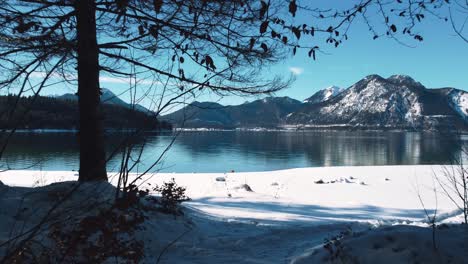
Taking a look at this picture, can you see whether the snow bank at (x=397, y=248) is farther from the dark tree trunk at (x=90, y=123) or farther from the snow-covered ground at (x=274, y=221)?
the dark tree trunk at (x=90, y=123)

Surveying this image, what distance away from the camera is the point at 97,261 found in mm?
2264

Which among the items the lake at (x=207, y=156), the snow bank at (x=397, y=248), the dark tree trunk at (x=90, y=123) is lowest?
the lake at (x=207, y=156)

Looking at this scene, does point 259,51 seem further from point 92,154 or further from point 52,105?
point 52,105

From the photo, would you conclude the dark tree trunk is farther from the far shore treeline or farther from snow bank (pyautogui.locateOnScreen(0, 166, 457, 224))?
the far shore treeline

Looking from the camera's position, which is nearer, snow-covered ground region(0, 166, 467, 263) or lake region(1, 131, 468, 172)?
snow-covered ground region(0, 166, 467, 263)

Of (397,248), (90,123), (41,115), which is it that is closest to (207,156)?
(90,123)

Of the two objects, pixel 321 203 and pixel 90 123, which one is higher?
pixel 90 123

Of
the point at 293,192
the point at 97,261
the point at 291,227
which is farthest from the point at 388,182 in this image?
the point at 97,261

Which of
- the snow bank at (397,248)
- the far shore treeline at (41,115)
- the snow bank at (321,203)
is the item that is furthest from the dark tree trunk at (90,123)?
the snow bank at (397,248)

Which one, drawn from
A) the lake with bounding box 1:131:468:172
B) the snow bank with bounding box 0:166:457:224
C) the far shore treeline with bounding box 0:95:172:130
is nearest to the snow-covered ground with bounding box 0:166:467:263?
the snow bank with bounding box 0:166:457:224

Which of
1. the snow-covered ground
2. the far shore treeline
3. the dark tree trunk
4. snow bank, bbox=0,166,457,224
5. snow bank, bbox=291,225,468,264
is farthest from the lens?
snow bank, bbox=0,166,457,224

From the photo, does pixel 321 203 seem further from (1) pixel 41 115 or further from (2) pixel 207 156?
(2) pixel 207 156

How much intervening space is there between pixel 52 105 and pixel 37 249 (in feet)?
5.55

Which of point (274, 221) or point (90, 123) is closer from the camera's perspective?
point (90, 123)
